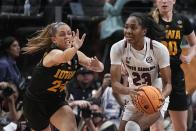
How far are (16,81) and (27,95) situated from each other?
7.40 feet

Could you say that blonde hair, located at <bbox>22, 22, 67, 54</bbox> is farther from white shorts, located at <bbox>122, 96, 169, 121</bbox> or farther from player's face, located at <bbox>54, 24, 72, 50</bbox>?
white shorts, located at <bbox>122, 96, 169, 121</bbox>

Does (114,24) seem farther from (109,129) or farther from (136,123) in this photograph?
(136,123)

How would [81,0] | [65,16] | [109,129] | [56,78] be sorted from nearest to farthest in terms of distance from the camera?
[56,78], [109,129], [65,16], [81,0]

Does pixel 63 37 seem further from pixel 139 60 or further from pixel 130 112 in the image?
pixel 130 112

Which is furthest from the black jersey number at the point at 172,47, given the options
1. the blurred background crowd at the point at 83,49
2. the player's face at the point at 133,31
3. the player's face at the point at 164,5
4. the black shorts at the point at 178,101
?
the blurred background crowd at the point at 83,49

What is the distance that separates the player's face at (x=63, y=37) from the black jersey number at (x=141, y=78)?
2.76 feet

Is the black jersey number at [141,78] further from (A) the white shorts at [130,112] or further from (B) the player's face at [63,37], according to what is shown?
(B) the player's face at [63,37]

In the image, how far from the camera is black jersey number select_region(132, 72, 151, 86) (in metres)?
6.46

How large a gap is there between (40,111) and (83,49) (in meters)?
4.17

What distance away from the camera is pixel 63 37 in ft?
22.1

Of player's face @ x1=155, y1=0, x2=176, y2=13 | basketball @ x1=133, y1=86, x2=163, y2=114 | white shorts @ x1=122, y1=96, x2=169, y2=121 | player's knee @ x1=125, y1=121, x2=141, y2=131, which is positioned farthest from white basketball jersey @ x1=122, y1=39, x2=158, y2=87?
player's face @ x1=155, y1=0, x2=176, y2=13

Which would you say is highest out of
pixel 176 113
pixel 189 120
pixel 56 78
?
pixel 56 78

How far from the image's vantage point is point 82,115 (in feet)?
29.1

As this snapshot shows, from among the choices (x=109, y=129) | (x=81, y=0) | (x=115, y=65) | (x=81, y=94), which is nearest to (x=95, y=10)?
(x=81, y=0)
